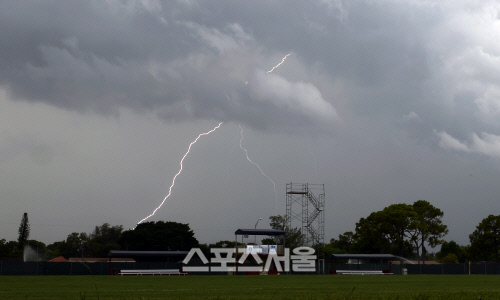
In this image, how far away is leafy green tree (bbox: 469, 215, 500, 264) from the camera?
113688 millimetres

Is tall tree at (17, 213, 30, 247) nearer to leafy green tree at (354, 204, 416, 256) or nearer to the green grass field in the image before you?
leafy green tree at (354, 204, 416, 256)

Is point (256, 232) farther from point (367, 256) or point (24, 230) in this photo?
point (24, 230)

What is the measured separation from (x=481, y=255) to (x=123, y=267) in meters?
77.3

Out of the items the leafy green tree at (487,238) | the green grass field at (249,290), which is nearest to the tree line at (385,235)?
the leafy green tree at (487,238)

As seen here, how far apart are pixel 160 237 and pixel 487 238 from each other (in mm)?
69032

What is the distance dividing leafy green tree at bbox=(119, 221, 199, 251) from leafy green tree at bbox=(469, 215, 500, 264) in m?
60.3

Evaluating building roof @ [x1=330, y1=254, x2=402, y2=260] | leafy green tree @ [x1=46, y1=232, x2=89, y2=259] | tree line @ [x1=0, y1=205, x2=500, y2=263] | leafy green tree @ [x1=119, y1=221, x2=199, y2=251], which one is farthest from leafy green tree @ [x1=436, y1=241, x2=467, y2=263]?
leafy green tree @ [x1=46, y1=232, x2=89, y2=259]

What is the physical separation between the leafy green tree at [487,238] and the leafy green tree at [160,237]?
60.3m

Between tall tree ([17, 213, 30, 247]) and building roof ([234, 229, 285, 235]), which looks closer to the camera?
building roof ([234, 229, 285, 235])

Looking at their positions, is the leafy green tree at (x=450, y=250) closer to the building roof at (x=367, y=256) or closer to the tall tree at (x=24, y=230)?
the building roof at (x=367, y=256)

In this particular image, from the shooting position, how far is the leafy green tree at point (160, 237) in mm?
130375

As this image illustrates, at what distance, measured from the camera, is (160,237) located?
130 m

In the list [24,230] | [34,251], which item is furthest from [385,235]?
[24,230]

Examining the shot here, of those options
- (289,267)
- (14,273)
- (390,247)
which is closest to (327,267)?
(289,267)
